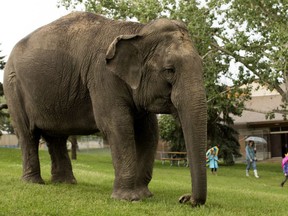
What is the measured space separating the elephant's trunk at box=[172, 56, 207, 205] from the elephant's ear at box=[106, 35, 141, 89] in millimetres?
965

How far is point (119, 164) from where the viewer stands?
24.8ft

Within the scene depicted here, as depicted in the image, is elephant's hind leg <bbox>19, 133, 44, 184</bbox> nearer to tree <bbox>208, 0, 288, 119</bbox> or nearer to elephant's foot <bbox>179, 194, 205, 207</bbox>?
elephant's foot <bbox>179, 194, 205, 207</bbox>

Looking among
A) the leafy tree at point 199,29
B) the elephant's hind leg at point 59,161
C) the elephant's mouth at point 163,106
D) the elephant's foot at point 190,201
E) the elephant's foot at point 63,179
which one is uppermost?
the leafy tree at point 199,29

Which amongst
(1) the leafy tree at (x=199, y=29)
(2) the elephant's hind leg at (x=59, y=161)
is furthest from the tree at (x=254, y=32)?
(2) the elephant's hind leg at (x=59, y=161)

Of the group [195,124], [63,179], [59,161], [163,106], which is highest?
[163,106]

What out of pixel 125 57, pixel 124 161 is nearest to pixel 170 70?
pixel 125 57

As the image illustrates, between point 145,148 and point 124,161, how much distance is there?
0.93 metres

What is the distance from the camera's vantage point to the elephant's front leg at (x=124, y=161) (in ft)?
24.7

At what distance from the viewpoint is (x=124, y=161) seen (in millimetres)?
7531

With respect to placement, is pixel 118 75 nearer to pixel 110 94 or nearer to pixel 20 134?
pixel 110 94

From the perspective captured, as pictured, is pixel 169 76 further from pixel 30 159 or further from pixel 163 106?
pixel 30 159

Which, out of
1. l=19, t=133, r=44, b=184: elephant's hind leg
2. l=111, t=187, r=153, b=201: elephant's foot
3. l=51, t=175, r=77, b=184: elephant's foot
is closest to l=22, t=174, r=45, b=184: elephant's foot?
l=19, t=133, r=44, b=184: elephant's hind leg

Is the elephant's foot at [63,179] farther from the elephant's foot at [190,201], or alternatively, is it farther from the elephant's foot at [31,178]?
the elephant's foot at [190,201]

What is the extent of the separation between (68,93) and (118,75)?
1.26m
